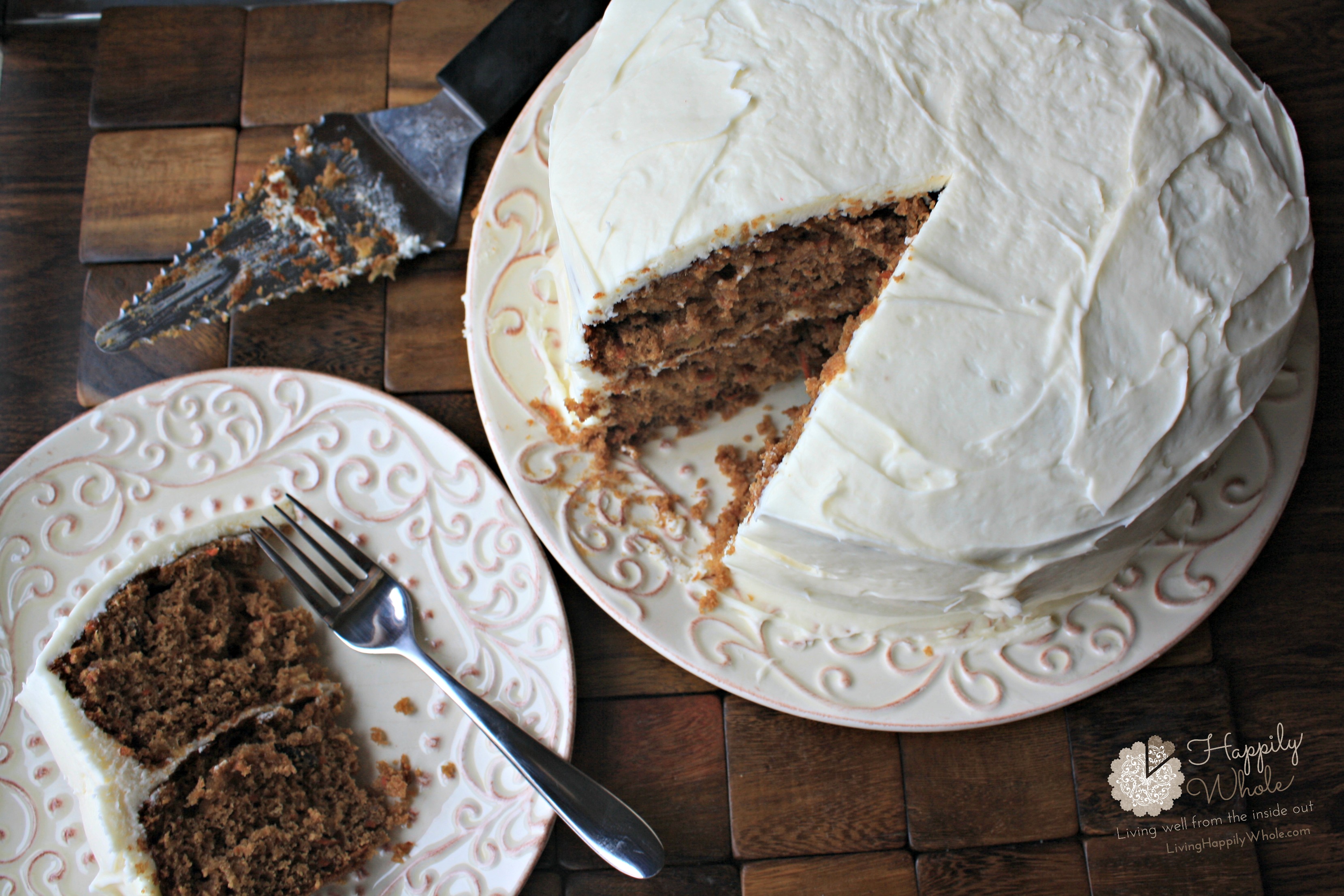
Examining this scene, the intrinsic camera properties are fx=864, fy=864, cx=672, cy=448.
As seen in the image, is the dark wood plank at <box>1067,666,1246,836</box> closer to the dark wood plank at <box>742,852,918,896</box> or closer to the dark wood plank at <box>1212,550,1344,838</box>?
the dark wood plank at <box>1212,550,1344,838</box>

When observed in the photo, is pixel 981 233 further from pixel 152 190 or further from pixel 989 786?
pixel 152 190

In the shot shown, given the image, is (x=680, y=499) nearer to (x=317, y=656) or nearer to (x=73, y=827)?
(x=317, y=656)

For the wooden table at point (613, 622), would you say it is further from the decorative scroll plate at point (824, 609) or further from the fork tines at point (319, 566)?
the fork tines at point (319, 566)

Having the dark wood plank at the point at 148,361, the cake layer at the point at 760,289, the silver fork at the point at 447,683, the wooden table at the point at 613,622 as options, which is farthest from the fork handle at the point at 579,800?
the dark wood plank at the point at 148,361

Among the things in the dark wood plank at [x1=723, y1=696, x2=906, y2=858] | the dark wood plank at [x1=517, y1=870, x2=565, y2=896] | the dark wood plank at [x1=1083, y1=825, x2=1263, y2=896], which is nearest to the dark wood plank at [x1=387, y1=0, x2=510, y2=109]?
the dark wood plank at [x1=723, y1=696, x2=906, y2=858]

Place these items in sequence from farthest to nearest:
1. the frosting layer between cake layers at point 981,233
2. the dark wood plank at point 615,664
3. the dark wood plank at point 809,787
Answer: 1. the dark wood plank at point 615,664
2. the dark wood plank at point 809,787
3. the frosting layer between cake layers at point 981,233

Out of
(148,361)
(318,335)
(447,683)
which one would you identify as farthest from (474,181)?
(447,683)
